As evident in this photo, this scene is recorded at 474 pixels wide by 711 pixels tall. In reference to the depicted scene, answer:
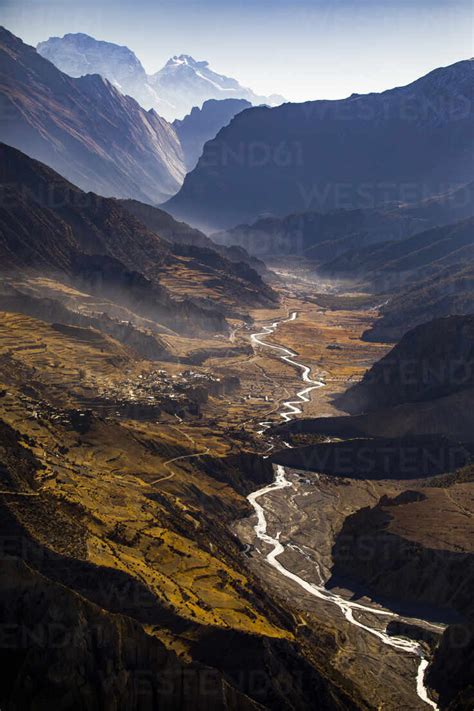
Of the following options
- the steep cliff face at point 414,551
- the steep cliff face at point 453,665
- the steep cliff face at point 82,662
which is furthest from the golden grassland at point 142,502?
the steep cliff face at point 414,551

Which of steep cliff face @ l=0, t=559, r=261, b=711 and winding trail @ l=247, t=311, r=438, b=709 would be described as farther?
winding trail @ l=247, t=311, r=438, b=709

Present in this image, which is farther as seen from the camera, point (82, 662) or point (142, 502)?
point (142, 502)

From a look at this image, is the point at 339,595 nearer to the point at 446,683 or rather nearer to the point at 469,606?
the point at 469,606

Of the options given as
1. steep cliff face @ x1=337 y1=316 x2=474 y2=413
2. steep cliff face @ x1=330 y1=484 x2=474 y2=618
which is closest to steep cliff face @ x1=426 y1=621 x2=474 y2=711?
steep cliff face @ x1=330 y1=484 x2=474 y2=618

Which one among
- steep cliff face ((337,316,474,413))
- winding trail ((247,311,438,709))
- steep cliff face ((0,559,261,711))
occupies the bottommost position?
winding trail ((247,311,438,709))

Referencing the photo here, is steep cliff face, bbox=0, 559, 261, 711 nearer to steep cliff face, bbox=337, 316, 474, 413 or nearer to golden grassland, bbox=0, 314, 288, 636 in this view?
golden grassland, bbox=0, 314, 288, 636

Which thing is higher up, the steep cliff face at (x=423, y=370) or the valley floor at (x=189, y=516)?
the steep cliff face at (x=423, y=370)

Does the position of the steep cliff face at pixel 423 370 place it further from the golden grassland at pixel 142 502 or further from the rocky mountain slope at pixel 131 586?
the rocky mountain slope at pixel 131 586

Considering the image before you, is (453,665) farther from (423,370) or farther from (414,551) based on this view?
(423,370)

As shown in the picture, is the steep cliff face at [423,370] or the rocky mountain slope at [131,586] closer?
the rocky mountain slope at [131,586]

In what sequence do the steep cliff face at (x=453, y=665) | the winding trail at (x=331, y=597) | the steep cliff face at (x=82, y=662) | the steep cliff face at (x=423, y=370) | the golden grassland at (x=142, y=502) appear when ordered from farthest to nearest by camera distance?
1. the steep cliff face at (x=423, y=370)
2. the winding trail at (x=331, y=597)
3. the golden grassland at (x=142, y=502)
4. the steep cliff face at (x=453, y=665)
5. the steep cliff face at (x=82, y=662)

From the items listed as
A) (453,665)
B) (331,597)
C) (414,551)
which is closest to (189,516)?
(331,597)
